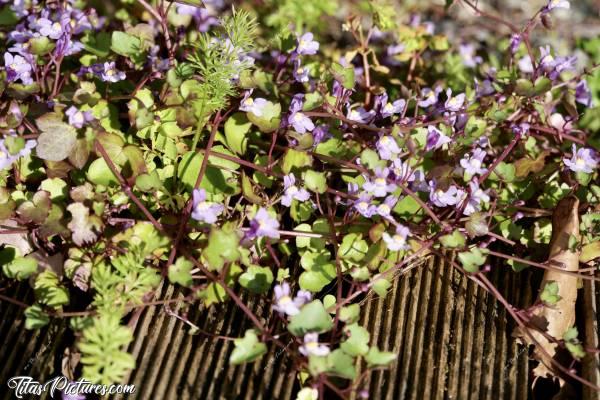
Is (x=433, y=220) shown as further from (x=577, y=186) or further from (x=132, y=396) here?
(x=132, y=396)

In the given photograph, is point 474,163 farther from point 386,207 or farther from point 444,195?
point 386,207

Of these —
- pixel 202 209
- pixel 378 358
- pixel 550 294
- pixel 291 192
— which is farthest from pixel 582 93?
pixel 202 209

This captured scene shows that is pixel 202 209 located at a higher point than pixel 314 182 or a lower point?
lower

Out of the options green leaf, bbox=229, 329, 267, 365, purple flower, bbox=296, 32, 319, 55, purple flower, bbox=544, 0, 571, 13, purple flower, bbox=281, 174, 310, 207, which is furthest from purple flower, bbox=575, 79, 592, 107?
green leaf, bbox=229, 329, 267, 365

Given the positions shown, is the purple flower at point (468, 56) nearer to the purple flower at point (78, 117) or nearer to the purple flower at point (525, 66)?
the purple flower at point (525, 66)

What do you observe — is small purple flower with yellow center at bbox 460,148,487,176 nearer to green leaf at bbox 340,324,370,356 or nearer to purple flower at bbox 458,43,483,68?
green leaf at bbox 340,324,370,356

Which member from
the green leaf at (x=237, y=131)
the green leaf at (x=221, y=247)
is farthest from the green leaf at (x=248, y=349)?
the green leaf at (x=237, y=131)
